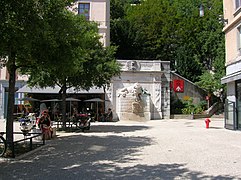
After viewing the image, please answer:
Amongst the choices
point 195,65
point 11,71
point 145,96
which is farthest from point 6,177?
point 195,65

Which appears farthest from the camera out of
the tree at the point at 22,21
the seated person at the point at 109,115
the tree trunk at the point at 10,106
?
the seated person at the point at 109,115

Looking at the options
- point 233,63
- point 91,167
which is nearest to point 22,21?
point 91,167

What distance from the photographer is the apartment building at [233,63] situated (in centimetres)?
1875

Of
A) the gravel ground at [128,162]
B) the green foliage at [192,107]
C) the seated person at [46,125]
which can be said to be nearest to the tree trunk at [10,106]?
the gravel ground at [128,162]

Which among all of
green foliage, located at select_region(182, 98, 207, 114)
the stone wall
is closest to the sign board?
green foliage, located at select_region(182, 98, 207, 114)

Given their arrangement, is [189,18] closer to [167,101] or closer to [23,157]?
Result: [167,101]

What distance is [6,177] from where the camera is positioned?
266 inches

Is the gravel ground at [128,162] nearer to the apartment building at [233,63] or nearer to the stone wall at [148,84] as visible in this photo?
the apartment building at [233,63]

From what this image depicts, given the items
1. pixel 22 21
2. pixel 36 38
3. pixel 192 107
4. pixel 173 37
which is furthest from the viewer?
pixel 173 37

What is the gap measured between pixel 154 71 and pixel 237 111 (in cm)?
1421

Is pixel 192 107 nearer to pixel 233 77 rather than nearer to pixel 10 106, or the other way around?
pixel 233 77

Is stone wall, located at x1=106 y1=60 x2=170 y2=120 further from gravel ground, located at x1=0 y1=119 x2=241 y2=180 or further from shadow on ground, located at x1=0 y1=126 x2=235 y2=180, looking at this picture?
shadow on ground, located at x1=0 y1=126 x2=235 y2=180

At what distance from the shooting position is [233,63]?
64.5 ft

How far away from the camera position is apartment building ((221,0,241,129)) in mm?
18750
